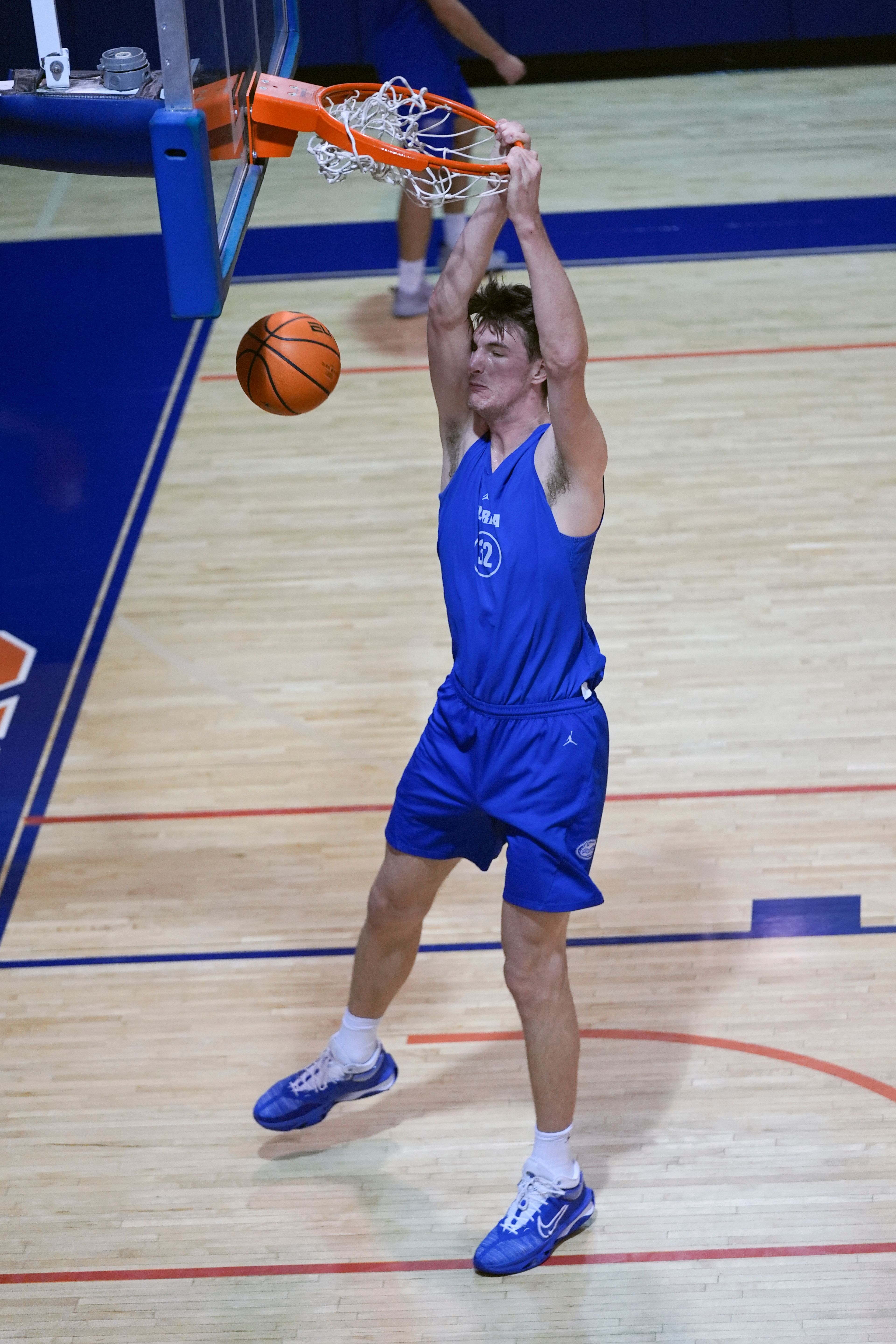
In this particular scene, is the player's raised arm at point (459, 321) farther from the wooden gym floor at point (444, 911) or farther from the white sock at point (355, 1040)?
the wooden gym floor at point (444, 911)

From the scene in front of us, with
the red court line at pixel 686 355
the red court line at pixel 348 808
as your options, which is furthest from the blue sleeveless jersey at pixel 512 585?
the red court line at pixel 686 355

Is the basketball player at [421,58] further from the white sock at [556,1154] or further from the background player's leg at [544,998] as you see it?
the white sock at [556,1154]

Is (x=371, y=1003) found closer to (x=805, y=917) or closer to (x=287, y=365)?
(x=805, y=917)

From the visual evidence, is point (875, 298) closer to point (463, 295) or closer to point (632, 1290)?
point (463, 295)

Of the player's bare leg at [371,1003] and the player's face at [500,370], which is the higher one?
the player's face at [500,370]

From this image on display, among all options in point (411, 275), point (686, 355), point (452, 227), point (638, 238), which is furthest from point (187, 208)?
point (638, 238)


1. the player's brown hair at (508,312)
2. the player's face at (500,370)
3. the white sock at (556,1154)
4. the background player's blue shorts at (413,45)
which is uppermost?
the player's brown hair at (508,312)

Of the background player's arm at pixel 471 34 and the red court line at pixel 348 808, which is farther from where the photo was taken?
the background player's arm at pixel 471 34

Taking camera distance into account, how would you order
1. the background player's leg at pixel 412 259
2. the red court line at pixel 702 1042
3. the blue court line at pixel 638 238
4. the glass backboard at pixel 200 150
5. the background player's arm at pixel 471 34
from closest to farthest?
the glass backboard at pixel 200 150, the red court line at pixel 702 1042, the background player's arm at pixel 471 34, the background player's leg at pixel 412 259, the blue court line at pixel 638 238

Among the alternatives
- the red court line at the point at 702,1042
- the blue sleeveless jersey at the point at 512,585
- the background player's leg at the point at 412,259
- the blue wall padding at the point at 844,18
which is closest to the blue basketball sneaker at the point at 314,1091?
the red court line at the point at 702,1042

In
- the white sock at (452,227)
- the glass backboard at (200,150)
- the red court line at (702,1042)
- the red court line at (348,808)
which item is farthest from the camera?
the white sock at (452,227)

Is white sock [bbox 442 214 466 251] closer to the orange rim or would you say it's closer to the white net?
the white net

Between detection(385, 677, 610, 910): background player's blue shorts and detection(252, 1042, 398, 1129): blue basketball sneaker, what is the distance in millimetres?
656

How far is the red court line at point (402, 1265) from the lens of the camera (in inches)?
128
